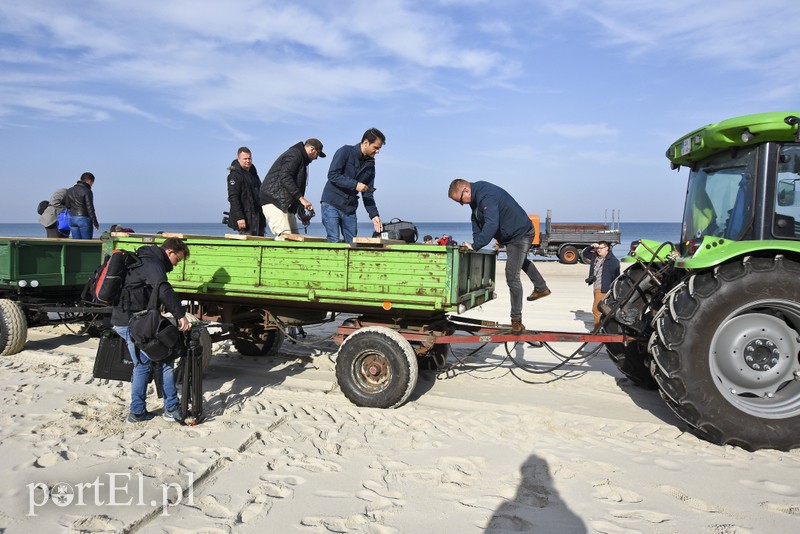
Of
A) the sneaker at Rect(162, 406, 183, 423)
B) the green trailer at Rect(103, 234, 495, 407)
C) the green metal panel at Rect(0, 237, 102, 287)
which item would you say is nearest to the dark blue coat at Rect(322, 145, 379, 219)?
the green trailer at Rect(103, 234, 495, 407)

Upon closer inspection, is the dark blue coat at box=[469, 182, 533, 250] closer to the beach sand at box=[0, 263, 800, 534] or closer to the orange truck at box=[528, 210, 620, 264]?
the beach sand at box=[0, 263, 800, 534]

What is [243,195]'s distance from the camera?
743 cm

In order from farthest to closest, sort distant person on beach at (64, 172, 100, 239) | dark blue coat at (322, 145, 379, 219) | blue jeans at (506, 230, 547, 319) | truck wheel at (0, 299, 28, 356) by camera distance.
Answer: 1. distant person on beach at (64, 172, 100, 239)
2. truck wheel at (0, 299, 28, 356)
3. dark blue coat at (322, 145, 379, 219)
4. blue jeans at (506, 230, 547, 319)

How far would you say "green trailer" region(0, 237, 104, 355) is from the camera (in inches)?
276

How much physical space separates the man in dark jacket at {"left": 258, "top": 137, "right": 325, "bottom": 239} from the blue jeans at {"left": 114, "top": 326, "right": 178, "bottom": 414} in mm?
2149

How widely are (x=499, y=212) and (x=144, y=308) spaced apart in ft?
11.4

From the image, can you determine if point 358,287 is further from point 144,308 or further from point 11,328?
point 11,328

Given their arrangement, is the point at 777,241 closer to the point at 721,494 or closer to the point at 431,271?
the point at 721,494

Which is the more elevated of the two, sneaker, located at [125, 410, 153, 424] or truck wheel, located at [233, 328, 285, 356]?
truck wheel, located at [233, 328, 285, 356]

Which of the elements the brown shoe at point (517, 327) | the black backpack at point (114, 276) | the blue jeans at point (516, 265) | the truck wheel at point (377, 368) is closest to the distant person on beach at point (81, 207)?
the black backpack at point (114, 276)

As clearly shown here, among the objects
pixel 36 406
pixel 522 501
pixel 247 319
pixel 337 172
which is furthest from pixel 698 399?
pixel 36 406

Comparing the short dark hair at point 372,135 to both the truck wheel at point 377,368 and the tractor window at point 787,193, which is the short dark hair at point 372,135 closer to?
the truck wheel at point 377,368

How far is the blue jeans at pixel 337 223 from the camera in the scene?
6340 mm

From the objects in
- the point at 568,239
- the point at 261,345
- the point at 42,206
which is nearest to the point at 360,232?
the point at 568,239
